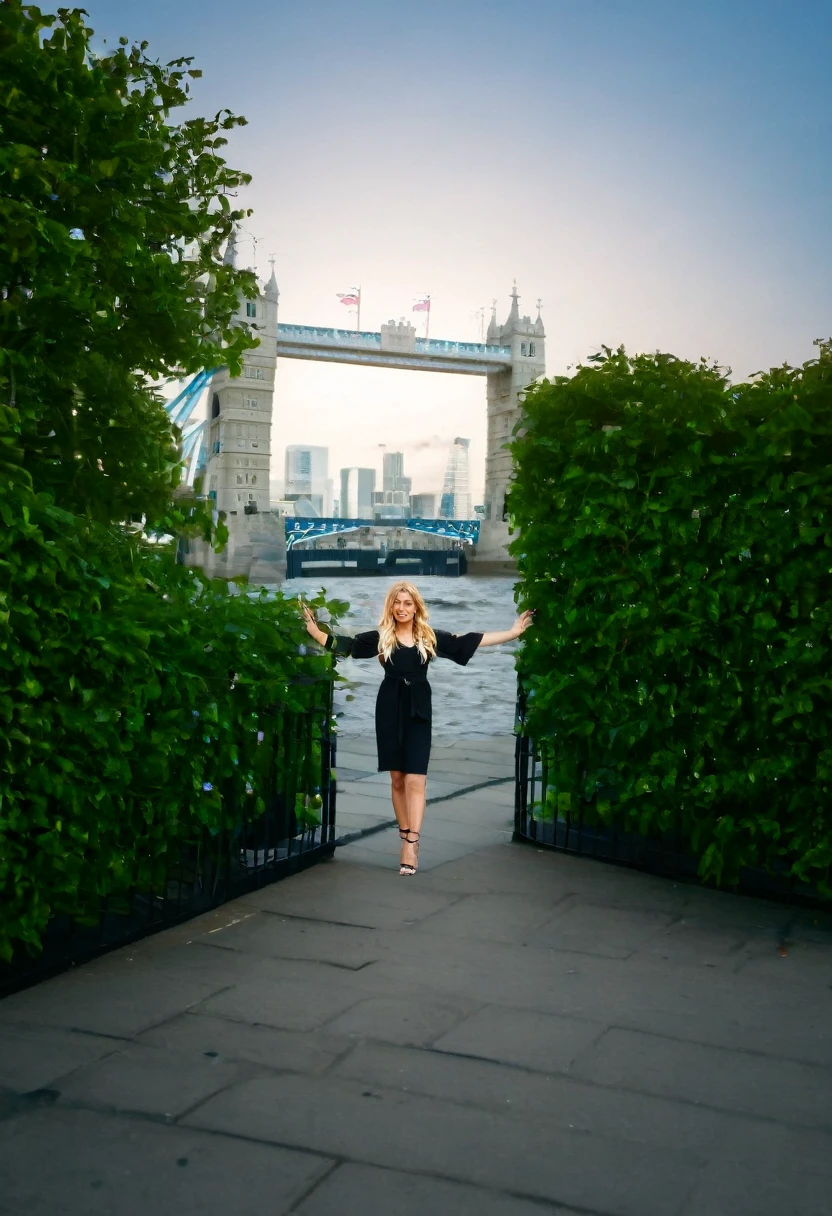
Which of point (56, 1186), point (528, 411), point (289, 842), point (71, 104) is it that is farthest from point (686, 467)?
point (56, 1186)

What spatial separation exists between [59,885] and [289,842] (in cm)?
211

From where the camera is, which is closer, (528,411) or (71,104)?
(71,104)

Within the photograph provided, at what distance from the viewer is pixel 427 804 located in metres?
8.32

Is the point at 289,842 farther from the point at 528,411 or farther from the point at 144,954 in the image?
the point at 528,411

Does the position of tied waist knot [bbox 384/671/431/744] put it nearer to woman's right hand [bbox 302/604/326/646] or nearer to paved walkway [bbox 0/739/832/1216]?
woman's right hand [bbox 302/604/326/646]

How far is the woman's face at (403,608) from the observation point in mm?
6535

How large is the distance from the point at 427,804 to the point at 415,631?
6.97 feet

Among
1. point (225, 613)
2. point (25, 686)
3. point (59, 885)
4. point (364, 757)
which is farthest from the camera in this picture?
point (364, 757)

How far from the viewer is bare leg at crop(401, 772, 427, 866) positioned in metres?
6.34

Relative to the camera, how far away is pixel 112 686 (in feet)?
14.5

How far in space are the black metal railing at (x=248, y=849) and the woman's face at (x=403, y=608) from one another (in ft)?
1.97

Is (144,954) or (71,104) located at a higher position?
(71,104)

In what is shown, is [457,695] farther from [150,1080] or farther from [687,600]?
[150,1080]

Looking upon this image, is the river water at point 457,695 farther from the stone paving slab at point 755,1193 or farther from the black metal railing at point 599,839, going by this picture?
the stone paving slab at point 755,1193
